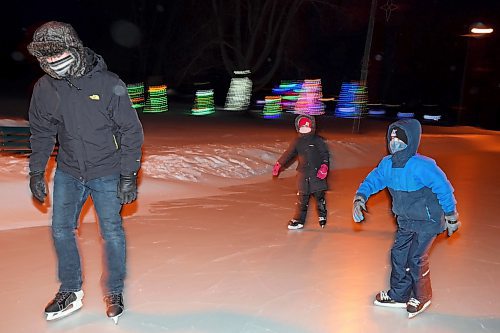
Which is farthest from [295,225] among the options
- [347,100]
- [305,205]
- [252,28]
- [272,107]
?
[347,100]

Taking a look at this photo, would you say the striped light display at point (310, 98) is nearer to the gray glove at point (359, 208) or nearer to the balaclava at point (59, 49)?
the gray glove at point (359, 208)

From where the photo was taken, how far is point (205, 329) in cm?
343

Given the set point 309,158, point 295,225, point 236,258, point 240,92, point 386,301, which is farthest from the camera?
point 240,92

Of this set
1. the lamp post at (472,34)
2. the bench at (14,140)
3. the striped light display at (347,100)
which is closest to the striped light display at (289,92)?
the striped light display at (347,100)

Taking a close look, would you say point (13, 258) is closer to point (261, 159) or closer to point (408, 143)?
point (408, 143)

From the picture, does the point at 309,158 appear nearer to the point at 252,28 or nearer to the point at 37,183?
the point at 37,183

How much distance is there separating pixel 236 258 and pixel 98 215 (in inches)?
73.4

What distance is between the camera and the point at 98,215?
3.28 m

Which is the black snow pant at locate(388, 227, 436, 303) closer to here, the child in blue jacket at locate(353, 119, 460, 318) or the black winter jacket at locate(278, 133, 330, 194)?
the child in blue jacket at locate(353, 119, 460, 318)

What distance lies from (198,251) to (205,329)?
162 cm

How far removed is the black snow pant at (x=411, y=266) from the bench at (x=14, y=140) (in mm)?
5428

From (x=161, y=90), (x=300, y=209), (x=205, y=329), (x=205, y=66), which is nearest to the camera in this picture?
(x=205, y=329)

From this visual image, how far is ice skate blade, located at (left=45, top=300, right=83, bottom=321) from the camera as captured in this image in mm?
3436

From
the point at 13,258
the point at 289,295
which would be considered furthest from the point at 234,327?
the point at 13,258
